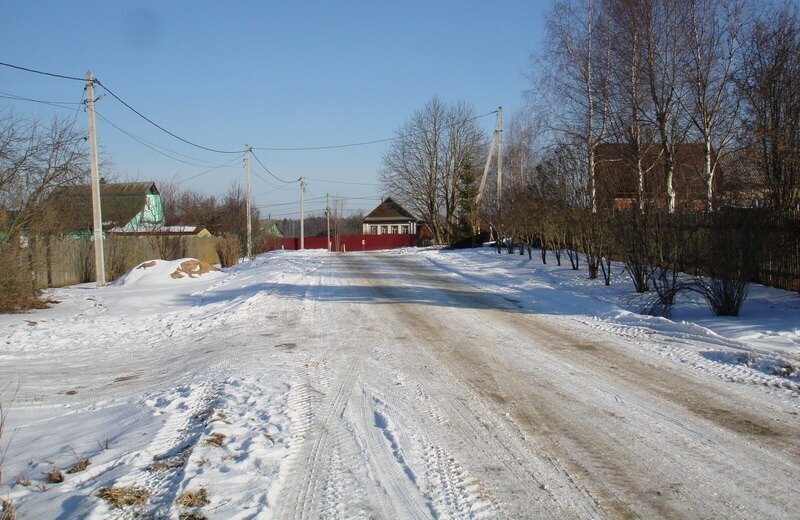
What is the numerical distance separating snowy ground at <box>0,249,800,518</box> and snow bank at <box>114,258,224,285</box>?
7827 mm

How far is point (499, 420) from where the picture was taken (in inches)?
240

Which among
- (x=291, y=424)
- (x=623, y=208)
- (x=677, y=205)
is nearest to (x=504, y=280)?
(x=623, y=208)

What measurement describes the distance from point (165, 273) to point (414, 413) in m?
17.7

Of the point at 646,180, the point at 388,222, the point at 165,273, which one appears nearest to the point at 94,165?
the point at 165,273

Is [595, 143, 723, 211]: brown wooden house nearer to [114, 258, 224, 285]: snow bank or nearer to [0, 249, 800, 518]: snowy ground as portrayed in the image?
[0, 249, 800, 518]: snowy ground

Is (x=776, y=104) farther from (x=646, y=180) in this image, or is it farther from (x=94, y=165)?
(x=94, y=165)

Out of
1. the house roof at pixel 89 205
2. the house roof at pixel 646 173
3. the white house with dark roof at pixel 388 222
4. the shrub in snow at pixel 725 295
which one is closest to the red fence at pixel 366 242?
the white house with dark roof at pixel 388 222

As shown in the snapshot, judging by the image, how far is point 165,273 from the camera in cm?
2183

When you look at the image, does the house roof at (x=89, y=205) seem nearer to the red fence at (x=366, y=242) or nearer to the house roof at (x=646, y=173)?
the house roof at (x=646, y=173)

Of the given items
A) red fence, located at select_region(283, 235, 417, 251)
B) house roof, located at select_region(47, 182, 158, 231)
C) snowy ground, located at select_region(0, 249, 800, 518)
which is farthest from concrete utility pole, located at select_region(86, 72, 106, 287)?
red fence, located at select_region(283, 235, 417, 251)

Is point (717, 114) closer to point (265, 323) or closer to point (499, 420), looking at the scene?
point (265, 323)

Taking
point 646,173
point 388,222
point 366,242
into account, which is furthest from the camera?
point 388,222

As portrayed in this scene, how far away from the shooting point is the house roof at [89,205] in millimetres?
18969

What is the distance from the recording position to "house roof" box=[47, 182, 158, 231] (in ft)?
62.2
